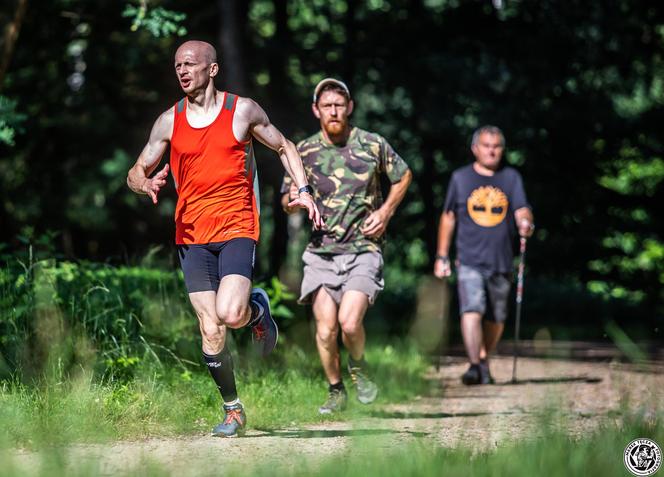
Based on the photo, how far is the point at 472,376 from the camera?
35.6ft

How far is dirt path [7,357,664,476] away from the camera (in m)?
5.27

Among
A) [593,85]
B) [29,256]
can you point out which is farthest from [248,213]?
[593,85]

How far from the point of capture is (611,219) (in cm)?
2280

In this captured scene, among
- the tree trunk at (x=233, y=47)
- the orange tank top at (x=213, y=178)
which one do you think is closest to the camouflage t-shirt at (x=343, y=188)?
the orange tank top at (x=213, y=178)

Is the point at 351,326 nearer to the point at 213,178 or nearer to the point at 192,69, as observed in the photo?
the point at 213,178

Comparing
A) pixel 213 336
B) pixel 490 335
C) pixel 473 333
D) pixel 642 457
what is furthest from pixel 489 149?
pixel 642 457

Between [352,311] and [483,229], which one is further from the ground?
[483,229]

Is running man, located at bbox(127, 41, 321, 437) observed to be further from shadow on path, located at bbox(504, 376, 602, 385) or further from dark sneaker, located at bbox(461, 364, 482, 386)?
shadow on path, located at bbox(504, 376, 602, 385)

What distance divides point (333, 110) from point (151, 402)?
2.44 metres

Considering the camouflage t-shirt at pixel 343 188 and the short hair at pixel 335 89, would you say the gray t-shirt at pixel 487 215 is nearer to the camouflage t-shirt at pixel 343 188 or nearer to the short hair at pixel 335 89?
the camouflage t-shirt at pixel 343 188

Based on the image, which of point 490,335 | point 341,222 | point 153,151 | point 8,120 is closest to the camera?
point 153,151

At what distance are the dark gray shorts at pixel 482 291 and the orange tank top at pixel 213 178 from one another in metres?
4.20

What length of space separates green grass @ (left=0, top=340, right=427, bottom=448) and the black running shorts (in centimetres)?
82

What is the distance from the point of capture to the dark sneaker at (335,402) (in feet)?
Answer: 27.3
